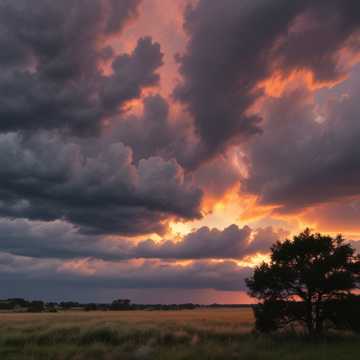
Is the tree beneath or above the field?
above

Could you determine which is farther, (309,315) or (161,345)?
(309,315)

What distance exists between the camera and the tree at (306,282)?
31922 mm

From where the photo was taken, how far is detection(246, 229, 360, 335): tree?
31.9 m

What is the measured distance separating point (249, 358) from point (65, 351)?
36.7ft

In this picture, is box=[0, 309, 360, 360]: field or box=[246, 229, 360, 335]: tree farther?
box=[246, 229, 360, 335]: tree

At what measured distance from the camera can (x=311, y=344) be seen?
28.7 metres

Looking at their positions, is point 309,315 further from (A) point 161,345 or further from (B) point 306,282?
(A) point 161,345

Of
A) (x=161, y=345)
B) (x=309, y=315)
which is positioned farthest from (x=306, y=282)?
(x=161, y=345)

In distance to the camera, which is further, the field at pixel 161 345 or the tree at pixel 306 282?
the tree at pixel 306 282

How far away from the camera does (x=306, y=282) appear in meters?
32.0

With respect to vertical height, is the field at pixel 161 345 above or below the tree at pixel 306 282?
below

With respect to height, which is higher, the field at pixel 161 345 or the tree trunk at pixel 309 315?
the tree trunk at pixel 309 315

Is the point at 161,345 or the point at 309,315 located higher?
the point at 309,315

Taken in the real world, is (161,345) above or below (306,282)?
below
